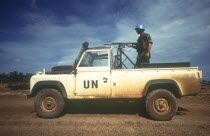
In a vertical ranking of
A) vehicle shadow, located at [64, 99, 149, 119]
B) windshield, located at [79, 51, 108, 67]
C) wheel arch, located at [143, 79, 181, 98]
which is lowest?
vehicle shadow, located at [64, 99, 149, 119]

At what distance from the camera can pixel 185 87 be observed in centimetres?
410

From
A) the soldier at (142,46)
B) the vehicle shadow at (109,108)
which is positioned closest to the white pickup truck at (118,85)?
the vehicle shadow at (109,108)

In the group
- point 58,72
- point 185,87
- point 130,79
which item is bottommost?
point 185,87

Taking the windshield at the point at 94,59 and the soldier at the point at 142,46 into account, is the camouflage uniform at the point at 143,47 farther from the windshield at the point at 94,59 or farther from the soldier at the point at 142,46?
the windshield at the point at 94,59

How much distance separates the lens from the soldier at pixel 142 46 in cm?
529

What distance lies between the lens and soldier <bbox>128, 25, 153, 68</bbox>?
17.4ft

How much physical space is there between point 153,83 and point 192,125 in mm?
1479

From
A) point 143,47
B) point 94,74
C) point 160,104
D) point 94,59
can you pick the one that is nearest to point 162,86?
point 160,104

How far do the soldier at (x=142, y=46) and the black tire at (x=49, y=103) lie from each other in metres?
3.08

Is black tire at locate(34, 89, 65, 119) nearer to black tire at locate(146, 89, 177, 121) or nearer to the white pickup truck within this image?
the white pickup truck

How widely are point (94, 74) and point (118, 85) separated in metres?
0.86

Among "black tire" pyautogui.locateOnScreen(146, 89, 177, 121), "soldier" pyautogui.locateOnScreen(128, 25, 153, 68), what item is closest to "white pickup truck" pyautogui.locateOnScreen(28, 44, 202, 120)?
"black tire" pyautogui.locateOnScreen(146, 89, 177, 121)

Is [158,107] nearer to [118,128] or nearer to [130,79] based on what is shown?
[130,79]

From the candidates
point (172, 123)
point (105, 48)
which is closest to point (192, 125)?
point (172, 123)
